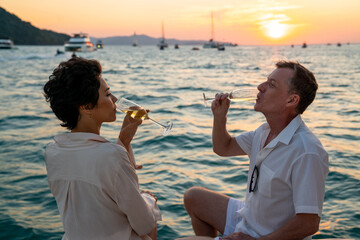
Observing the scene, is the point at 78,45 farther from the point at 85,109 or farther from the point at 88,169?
the point at 88,169

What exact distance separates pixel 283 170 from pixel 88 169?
1.16 meters

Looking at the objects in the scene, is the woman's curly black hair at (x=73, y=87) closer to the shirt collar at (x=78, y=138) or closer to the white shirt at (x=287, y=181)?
the shirt collar at (x=78, y=138)

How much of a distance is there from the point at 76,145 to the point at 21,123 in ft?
30.5

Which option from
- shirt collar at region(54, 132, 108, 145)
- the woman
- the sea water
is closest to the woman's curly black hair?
the woman

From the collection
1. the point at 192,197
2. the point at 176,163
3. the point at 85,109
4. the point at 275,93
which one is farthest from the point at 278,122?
the point at 176,163

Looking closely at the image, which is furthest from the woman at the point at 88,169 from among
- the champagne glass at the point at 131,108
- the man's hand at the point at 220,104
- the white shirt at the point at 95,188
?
the man's hand at the point at 220,104

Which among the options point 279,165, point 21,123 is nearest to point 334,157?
point 279,165

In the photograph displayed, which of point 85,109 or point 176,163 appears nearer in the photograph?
point 85,109

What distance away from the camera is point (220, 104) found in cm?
284

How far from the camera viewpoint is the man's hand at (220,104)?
2.81 metres

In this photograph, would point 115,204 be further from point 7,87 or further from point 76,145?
point 7,87

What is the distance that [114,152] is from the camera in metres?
1.82

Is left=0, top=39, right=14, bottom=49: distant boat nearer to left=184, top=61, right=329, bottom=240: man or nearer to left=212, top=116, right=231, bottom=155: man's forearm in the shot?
left=212, top=116, right=231, bottom=155: man's forearm

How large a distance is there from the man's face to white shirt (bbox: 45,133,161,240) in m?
1.08
